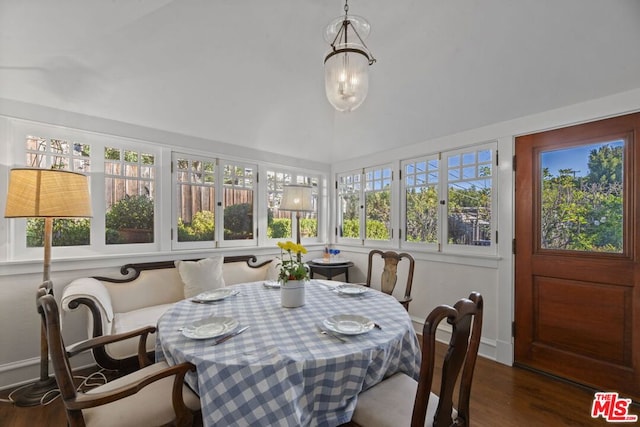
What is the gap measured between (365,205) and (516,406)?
8.79 feet

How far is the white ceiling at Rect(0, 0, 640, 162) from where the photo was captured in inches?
79.0

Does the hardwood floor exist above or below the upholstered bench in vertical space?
below

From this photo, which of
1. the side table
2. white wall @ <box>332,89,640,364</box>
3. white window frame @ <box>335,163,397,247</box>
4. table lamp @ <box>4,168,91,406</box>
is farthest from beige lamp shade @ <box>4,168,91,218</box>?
white wall @ <box>332,89,640,364</box>

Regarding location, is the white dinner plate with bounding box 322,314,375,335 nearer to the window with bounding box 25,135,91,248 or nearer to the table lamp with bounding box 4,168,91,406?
the table lamp with bounding box 4,168,91,406

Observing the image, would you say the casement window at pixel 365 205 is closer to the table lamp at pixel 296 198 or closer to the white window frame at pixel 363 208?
the white window frame at pixel 363 208

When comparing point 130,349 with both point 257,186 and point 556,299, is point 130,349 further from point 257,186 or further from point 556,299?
point 556,299

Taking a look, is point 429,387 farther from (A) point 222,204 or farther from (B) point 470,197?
(A) point 222,204

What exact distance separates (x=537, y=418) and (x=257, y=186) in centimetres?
341

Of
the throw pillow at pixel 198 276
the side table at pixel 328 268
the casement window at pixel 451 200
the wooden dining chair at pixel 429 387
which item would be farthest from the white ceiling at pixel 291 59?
the wooden dining chair at pixel 429 387

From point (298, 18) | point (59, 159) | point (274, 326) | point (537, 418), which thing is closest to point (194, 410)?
point (274, 326)

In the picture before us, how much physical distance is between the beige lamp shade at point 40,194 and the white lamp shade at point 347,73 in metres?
2.00

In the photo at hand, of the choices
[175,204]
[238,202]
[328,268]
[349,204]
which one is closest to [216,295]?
[175,204]

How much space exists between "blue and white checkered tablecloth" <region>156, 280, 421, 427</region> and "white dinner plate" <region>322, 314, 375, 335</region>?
26 mm

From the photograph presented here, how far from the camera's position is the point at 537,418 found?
1851mm
